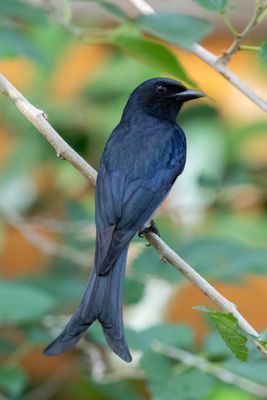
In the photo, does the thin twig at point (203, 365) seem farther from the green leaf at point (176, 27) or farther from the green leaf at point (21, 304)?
the green leaf at point (176, 27)

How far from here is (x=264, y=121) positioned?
473cm

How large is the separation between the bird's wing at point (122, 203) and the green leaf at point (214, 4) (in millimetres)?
518

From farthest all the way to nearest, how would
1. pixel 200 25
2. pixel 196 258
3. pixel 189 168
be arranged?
pixel 189 168 < pixel 196 258 < pixel 200 25

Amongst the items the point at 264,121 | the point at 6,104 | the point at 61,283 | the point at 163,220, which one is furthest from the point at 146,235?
the point at 6,104

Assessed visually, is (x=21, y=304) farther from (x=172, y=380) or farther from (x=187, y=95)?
(x=187, y=95)

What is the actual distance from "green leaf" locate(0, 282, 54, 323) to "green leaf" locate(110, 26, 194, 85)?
2.40 feet

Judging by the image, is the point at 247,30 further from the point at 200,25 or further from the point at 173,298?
the point at 173,298

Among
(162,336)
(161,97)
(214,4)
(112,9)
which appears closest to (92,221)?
(161,97)

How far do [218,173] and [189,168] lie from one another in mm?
209

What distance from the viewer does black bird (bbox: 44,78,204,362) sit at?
2303mm

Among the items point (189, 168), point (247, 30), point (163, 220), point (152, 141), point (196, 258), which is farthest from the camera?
point (189, 168)

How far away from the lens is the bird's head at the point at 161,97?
3170 mm

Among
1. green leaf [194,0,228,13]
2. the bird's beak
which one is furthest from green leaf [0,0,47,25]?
green leaf [194,0,228,13]

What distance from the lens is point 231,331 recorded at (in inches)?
75.5
